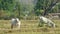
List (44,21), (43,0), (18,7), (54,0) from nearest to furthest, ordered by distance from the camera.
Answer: (44,21), (54,0), (43,0), (18,7)

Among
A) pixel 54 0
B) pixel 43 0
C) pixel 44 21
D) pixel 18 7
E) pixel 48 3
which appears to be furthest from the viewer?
pixel 18 7

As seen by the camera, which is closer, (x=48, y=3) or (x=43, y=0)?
(x=48, y=3)

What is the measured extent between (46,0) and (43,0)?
3.60 metres

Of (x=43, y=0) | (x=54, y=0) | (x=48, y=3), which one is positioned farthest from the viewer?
(x=43, y=0)

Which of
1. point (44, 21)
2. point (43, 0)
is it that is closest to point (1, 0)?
point (43, 0)

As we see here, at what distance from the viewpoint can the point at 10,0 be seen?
55375mm

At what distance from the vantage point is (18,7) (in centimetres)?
6512

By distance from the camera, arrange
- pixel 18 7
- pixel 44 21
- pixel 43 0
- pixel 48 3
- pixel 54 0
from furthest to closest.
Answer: pixel 18 7 → pixel 43 0 → pixel 48 3 → pixel 54 0 → pixel 44 21

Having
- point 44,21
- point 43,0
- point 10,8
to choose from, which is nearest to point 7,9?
point 10,8

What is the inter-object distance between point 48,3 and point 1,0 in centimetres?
1086

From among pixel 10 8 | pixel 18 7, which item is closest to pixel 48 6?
pixel 10 8

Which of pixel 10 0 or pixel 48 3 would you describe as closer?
pixel 48 3

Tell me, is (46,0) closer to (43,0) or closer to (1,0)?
(43,0)

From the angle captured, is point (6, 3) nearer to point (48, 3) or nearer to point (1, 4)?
point (1, 4)
